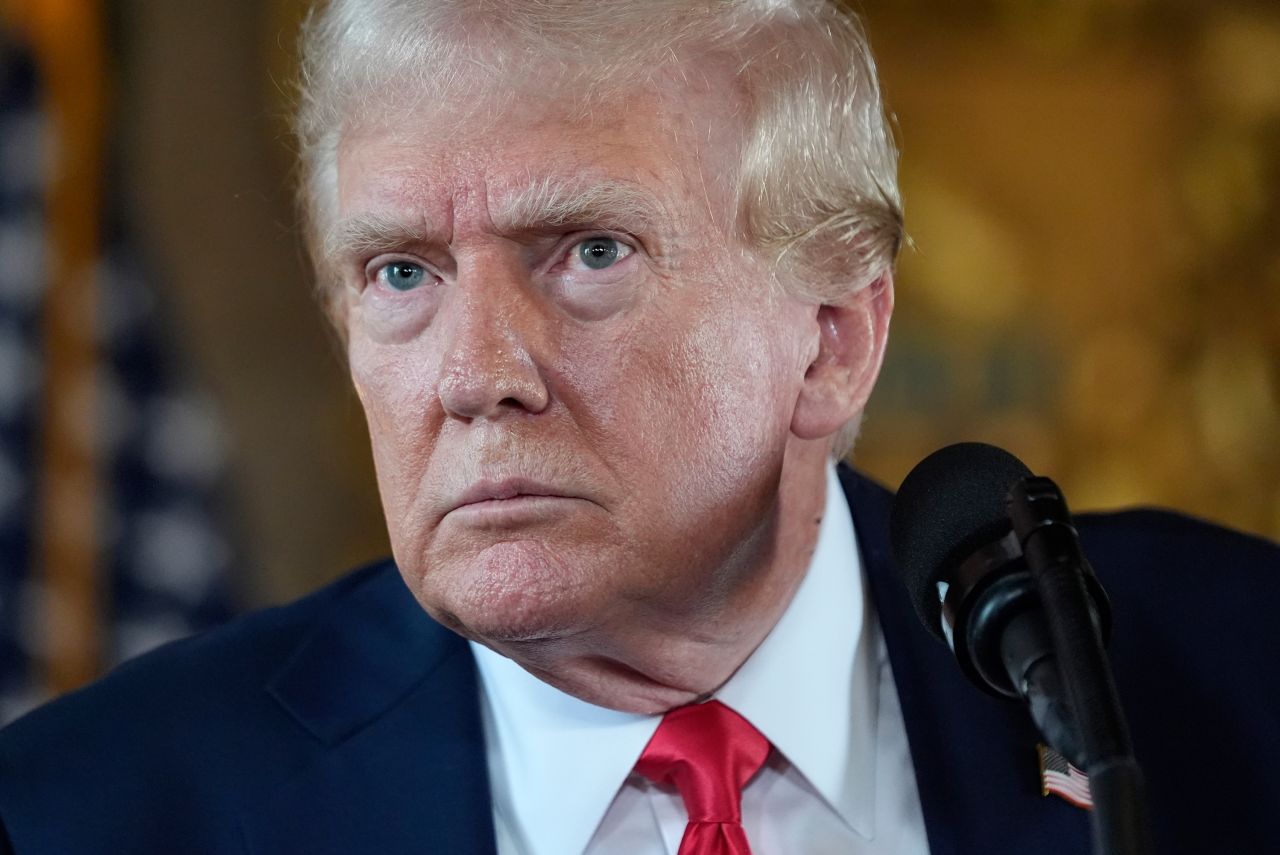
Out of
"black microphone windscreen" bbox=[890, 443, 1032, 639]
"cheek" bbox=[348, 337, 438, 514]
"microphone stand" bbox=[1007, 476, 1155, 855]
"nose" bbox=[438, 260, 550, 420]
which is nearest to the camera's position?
"microphone stand" bbox=[1007, 476, 1155, 855]

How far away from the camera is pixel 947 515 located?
4.60ft

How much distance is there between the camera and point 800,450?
77.5 inches

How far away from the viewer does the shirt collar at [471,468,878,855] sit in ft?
6.17

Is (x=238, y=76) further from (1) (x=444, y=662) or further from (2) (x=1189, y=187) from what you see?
(2) (x=1189, y=187)

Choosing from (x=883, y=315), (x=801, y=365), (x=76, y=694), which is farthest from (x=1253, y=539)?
(x=76, y=694)

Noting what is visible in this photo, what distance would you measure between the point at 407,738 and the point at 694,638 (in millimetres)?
387

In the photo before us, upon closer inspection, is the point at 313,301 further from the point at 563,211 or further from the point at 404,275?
the point at 563,211

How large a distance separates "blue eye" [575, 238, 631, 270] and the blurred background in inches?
77.5

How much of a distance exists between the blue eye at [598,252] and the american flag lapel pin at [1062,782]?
814 millimetres

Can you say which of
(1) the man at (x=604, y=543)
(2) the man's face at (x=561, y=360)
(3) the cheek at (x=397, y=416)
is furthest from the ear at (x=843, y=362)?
(3) the cheek at (x=397, y=416)

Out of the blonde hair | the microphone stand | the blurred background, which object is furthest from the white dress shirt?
the blurred background

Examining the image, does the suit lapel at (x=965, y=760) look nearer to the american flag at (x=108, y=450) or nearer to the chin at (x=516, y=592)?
the chin at (x=516, y=592)

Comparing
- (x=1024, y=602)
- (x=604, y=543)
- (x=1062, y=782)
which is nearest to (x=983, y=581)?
(x=1024, y=602)

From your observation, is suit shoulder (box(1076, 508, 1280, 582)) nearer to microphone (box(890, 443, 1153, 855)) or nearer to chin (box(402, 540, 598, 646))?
microphone (box(890, 443, 1153, 855))
